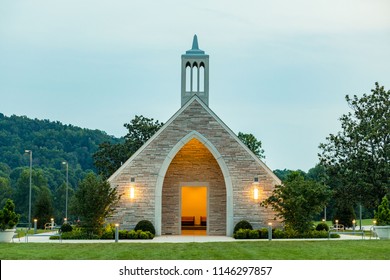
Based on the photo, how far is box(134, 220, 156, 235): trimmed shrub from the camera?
104ft

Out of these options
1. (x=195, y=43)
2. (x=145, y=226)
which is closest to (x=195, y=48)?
(x=195, y=43)

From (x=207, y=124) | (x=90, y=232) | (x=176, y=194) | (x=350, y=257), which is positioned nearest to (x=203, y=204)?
(x=176, y=194)

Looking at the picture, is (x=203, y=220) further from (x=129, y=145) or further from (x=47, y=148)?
(x=47, y=148)

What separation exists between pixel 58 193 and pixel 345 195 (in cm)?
4889

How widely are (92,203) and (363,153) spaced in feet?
51.9

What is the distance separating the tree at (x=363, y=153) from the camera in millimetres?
36844

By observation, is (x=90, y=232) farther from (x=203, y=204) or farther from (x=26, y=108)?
(x=26, y=108)

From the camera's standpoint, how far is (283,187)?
3092 centimetres

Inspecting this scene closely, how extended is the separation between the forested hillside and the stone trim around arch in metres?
50.3

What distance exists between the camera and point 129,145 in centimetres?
5256

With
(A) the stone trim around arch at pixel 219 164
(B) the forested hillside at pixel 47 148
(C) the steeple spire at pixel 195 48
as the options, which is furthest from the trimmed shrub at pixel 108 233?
(B) the forested hillside at pixel 47 148

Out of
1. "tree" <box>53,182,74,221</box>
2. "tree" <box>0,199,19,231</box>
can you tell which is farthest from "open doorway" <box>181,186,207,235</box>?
"tree" <box>53,182,74,221</box>

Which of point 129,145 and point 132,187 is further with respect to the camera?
point 129,145

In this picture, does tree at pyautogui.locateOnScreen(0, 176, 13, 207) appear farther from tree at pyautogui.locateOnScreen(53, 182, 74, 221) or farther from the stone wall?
the stone wall
